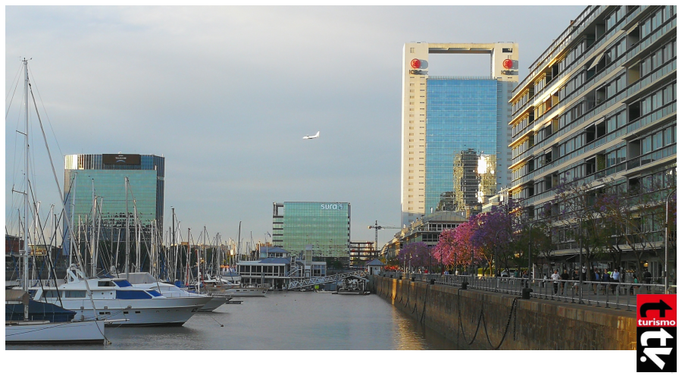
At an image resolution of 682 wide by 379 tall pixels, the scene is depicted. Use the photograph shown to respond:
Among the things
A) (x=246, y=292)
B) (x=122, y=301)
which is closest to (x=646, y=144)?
(x=122, y=301)

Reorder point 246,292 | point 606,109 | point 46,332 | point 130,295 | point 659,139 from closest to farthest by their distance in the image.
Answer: point 46,332 → point 659,139 → point 130,295 → point 606,109 → point 246,292

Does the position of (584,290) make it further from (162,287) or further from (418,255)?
(418,255)

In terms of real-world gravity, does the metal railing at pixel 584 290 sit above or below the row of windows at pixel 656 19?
below

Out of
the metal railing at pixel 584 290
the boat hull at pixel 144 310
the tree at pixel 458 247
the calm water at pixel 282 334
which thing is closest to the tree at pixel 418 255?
the tree at pixel 458 247

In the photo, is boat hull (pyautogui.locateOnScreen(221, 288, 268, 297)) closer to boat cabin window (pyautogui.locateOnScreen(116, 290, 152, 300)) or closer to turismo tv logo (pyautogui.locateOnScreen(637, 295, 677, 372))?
boat cabin window (pyautogui.locateOnScreen(116, 290, 152, 300))

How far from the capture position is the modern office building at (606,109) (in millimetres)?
59281

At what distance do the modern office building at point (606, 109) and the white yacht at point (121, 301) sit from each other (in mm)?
31465

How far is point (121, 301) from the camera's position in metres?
65.3

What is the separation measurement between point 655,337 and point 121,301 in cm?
4887

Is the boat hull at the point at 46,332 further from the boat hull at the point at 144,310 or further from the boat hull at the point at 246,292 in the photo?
the boat hull at the point at 246,292

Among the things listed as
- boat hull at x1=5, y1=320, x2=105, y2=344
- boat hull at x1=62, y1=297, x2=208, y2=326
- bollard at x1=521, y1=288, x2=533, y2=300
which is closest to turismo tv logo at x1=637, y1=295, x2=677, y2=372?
bollard at x1=521, y1=288, x2=533, y2=300

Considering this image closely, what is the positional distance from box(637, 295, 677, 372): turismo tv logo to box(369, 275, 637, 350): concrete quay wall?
506mm
